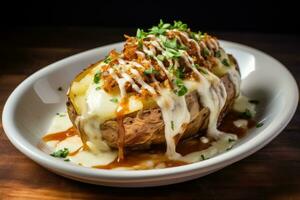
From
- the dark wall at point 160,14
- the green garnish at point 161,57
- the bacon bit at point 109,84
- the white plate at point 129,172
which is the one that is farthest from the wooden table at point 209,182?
the dark wall at point 160,14

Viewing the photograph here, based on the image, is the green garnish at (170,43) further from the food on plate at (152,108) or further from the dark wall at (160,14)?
the dark wall at (160,14)

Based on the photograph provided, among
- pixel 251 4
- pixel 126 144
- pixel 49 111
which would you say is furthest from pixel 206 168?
pixel 251 4

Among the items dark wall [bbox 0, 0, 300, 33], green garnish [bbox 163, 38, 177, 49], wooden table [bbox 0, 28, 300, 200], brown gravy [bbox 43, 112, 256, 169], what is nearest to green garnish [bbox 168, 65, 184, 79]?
green garnish [bbox 163, 38, 177, 49]

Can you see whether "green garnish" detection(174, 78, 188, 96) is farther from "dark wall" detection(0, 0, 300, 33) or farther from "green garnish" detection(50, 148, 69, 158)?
"dark wall" detection(0, 0, 300, 33)

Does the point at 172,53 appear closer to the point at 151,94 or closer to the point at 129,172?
the point at 151,94

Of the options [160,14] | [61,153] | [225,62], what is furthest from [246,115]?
[160,14]
